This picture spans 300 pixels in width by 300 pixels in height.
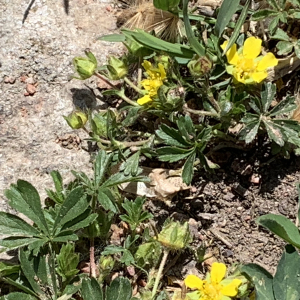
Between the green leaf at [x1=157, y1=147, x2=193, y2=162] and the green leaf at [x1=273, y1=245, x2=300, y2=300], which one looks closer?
the green leaf at [x1=273, y1=245, x2=300, y2=300]

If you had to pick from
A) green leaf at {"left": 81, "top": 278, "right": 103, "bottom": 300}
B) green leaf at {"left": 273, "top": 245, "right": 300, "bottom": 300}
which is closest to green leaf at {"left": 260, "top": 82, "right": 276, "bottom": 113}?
green leaf at {"left": 273, "top": 245, "right": 300, "bottom": 300}

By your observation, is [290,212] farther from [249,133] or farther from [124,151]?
[124,151]

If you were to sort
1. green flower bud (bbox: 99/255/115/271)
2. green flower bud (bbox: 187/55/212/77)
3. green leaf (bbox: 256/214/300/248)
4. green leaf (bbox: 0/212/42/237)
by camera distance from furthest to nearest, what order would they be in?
green flower bud (bbox: 99/255/115/271) < green leaf (bbox: 0/212/42/237) < green flower bud (bbox: 187/55/212/77) < green leaf (bbox: 256/214/300/248)

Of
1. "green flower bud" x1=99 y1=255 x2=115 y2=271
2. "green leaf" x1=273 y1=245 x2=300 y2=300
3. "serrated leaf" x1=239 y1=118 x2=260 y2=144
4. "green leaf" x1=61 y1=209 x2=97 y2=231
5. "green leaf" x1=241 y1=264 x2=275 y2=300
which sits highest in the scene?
"serrated leaf" x1=239 y1=118 x2=260 y2=144

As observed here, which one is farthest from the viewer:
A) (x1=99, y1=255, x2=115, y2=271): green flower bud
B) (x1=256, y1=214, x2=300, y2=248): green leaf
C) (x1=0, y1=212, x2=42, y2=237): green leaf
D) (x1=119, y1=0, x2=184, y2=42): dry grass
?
(x1=119, y1=0, x2=184, y2=42): dry grass

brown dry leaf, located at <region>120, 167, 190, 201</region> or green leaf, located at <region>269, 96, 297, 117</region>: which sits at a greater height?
green leaf, located at <region>269, 96, 297, 117</region>

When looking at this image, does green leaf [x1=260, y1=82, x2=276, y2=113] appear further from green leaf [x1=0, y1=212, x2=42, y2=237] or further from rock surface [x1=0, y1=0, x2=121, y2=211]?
green leaf [x1=0, y1=212, x2=42, y2=237]

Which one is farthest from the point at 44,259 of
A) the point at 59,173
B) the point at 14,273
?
the point at 59,173

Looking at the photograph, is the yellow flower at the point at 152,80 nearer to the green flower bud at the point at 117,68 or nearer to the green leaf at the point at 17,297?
the green flower bud at the point at 117,68
